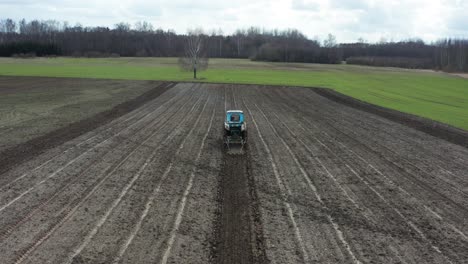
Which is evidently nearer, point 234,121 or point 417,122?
point 234,121

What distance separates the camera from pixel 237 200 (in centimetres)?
1534

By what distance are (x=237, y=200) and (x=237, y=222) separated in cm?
202

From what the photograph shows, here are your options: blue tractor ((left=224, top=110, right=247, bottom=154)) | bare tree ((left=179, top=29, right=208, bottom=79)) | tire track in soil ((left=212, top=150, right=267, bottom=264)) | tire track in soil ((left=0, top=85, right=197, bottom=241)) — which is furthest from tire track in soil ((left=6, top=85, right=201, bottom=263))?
bare tree ((left=179, top=29, right=208, bottom=79))

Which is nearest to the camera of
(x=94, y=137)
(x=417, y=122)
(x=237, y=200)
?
(x=237, y=200)

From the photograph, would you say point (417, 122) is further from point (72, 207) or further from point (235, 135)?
point (72, 207)

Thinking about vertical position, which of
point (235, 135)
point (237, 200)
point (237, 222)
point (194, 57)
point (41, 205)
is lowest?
point (237, 222)

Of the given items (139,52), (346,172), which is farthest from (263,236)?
(139,52)

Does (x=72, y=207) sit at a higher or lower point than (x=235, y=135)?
lower

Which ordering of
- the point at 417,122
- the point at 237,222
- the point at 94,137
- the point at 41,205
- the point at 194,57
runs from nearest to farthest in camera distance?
1. the point at 237,222
2. the point at 41,205
3. the point at 94,137
4. the point at 417,122
5. the point at 194,57

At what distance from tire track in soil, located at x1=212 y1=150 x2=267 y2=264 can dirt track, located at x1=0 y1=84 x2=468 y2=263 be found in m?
0.05

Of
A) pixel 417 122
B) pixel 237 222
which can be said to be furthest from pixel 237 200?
pixel 417 122

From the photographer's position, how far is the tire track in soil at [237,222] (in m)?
11.2

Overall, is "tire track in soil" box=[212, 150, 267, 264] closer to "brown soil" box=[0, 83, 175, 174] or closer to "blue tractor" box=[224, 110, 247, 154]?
"blue tractor" box=[224, 110, 247, 154]

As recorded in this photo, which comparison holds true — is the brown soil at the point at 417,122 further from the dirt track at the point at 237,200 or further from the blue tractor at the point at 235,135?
the blue tractor at the point at 235,135
